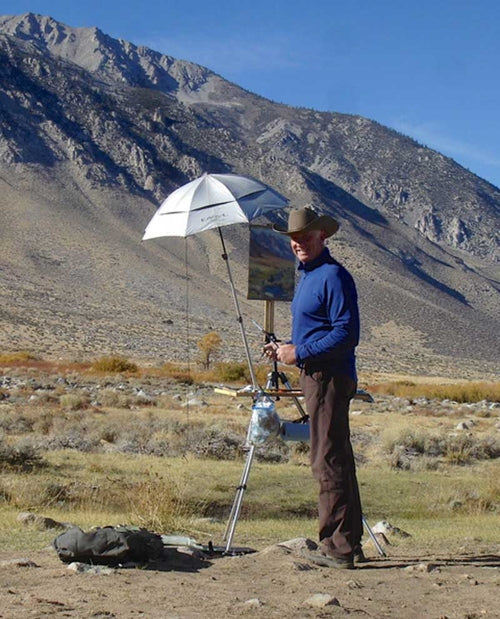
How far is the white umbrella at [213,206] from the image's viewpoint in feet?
23.7

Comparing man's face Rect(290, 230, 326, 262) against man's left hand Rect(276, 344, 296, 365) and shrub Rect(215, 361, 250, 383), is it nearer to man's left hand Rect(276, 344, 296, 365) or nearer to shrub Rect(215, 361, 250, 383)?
man's left hand Rect(276, 344, 296, 365)

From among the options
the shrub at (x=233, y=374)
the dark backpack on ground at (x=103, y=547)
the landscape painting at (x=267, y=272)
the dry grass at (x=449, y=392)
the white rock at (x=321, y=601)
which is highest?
the landscape painting at (x=267, y=272)

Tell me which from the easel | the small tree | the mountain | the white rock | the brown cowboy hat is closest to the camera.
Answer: the white rock

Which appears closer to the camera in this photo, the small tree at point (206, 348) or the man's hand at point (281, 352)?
the man's hand at point (281, 352)

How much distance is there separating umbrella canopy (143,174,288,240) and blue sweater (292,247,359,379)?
0.99m

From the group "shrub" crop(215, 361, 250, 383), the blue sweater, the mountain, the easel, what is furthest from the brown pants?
the mountain

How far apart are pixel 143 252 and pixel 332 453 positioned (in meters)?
95.3

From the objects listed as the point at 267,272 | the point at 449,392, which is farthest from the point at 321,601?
the point at 449,392

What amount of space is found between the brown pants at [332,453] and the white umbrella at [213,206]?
0.92 m

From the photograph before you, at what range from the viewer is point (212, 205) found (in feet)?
24.2

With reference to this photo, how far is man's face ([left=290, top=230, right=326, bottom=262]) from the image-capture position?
6613 mm

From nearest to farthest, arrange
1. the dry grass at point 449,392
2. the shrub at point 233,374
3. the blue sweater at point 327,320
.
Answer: the blue sweater at point 327,320
the dry grass at point 449,392
the shrub at point 233,374

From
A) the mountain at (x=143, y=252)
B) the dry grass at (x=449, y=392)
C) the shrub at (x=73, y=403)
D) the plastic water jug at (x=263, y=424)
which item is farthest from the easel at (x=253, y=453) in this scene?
the mountain at (x=143, y=252)

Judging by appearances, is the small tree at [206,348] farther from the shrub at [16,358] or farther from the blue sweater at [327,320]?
the blue sweater at [327,320]
